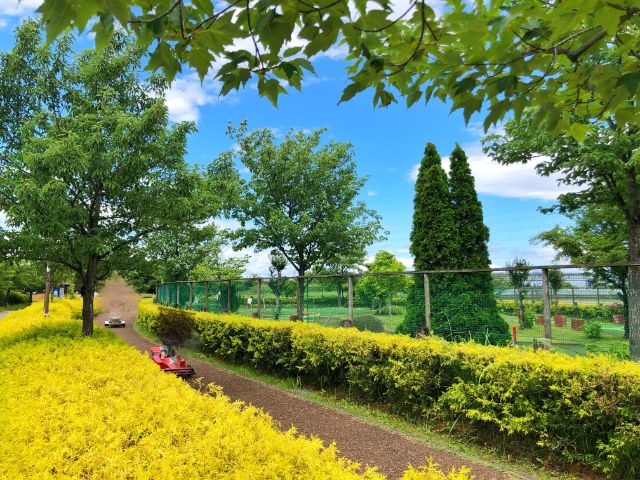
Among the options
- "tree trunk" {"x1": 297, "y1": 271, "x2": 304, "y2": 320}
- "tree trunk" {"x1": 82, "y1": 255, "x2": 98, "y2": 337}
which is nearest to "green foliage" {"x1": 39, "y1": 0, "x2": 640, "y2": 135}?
"tree trunk" {"x1": 82, "y1": 255, "x2": 98, "y2": 337}

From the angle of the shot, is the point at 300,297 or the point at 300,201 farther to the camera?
the point at 300,201

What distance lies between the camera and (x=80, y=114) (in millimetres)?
7789

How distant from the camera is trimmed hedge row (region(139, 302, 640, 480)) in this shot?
13.0 feet

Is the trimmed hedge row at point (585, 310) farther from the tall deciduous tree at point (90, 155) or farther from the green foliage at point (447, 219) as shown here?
the tall deciduous tree at point (90, 155)

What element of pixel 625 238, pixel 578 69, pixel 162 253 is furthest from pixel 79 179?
pixel 162 253

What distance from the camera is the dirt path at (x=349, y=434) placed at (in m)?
4.37

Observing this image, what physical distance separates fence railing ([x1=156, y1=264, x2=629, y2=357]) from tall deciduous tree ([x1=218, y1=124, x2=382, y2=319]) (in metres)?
5.60

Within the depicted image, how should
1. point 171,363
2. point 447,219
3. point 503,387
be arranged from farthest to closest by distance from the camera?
point 447,219 < point 171,363 < point 503,387

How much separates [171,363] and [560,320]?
7243 mm

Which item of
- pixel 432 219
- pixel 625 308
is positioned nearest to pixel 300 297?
pixel 432 219

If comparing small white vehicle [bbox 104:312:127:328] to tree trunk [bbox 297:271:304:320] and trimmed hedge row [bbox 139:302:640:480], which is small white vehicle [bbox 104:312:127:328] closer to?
tree trunk [bbox 297:271:304:320]

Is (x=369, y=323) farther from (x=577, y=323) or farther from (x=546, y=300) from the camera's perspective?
(x=577, y=323)

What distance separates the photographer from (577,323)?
6.27m

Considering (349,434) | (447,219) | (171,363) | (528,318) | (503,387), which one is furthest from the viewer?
(447,219)
